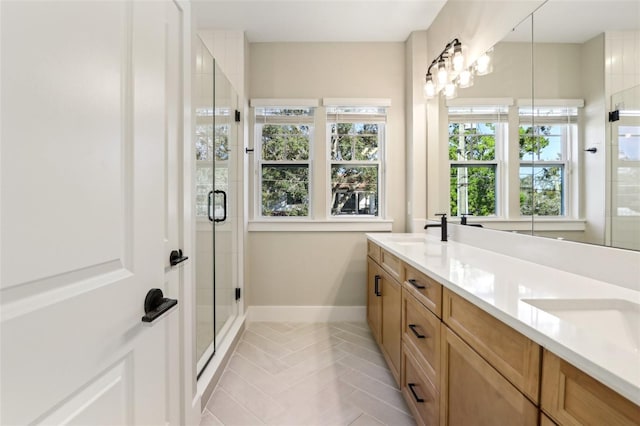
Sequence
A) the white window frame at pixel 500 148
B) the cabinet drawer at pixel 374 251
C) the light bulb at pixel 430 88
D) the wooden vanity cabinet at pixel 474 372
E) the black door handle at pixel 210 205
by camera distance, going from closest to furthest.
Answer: the wooden vanity cabinet at pixel 474 372 → the white window frame at pixel 500 148 → the black door handle at pixel 210 205 → the cabinet drawer at pixel 374 251 → the light bulb at pixel 430 88

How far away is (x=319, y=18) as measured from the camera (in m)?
2.61

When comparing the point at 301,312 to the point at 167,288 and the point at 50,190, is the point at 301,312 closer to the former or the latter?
the point at 167,288

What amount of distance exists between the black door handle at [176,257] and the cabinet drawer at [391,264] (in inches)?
46.8

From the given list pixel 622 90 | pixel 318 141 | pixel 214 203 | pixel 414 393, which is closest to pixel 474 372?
pixel 414 393

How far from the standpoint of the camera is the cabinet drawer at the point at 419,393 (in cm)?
129

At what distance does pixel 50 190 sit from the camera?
521mm

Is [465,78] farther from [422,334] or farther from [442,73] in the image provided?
[422,334]

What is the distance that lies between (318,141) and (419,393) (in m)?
2.28

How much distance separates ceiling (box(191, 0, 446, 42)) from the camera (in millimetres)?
2432

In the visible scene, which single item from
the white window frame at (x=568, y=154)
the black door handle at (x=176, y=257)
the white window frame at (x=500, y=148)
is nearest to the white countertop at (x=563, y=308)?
the white window frame at (x=568, y=154)

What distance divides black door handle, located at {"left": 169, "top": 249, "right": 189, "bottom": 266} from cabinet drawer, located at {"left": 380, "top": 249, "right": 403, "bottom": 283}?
3.90 feet

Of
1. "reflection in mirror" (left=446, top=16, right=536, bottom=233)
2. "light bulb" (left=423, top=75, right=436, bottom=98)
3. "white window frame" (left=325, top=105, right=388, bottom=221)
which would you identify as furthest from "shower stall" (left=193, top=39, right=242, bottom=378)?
"reflection in mirror" (left=446, top=16, right=536, bottom=233)

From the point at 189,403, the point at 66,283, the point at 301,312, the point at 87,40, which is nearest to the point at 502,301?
the point at 66,283

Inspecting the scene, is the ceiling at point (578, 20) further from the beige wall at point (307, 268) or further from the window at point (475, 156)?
the beige wall at point (307, 268)
